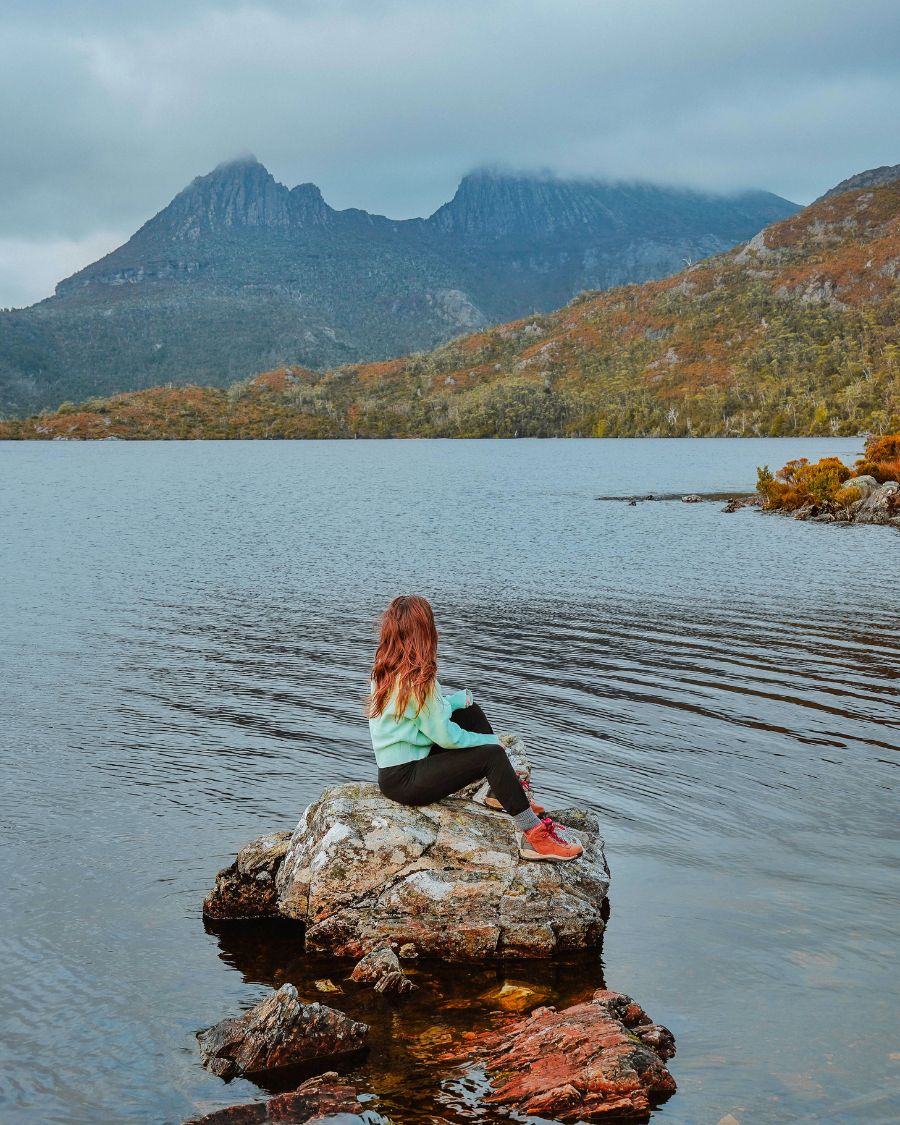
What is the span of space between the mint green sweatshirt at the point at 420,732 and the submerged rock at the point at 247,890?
1674 mm

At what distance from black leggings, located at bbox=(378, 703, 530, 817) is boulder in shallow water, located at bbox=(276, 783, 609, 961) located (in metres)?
0.25

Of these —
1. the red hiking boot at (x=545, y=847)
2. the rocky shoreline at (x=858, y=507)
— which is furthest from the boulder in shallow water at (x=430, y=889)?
the rocky shoreline at (x=858, y=507)

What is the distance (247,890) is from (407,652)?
10.3 feet

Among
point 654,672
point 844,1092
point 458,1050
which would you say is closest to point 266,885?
point 458,1050

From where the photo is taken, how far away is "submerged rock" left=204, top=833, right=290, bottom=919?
1031 centimetres

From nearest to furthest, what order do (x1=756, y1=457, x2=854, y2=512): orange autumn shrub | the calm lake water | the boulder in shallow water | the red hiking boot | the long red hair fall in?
the calm lake water < the boulder in shallow water < the red hiking boot < the long red hair < (x1=756, y1=457, x2=854, y2=512): orange autumn shrub

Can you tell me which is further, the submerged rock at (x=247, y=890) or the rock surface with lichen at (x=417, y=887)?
the submerged rock at (x=247, y=890)

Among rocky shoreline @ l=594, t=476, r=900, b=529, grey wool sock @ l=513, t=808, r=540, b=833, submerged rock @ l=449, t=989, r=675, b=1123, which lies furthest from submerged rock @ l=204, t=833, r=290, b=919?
rocky shoreline @ l=594, t=476, r=900, b=529

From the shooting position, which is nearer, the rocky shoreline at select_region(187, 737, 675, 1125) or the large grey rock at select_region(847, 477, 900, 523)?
the rocky shoreline at select_region(187, 737, 675, 1125)

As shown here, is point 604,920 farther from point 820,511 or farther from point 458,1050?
point 820,511

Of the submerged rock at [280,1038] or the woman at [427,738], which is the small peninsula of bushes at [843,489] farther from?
the submerged rock at [280,1038]

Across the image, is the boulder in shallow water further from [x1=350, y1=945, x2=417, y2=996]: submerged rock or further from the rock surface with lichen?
[x1=350, y1=945, x2=417, y2=996]: submerged rock

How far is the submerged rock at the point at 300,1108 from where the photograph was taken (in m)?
6.66

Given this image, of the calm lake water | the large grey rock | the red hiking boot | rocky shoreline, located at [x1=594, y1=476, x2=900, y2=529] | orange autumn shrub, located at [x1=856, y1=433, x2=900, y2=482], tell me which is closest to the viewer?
the calm lake water
